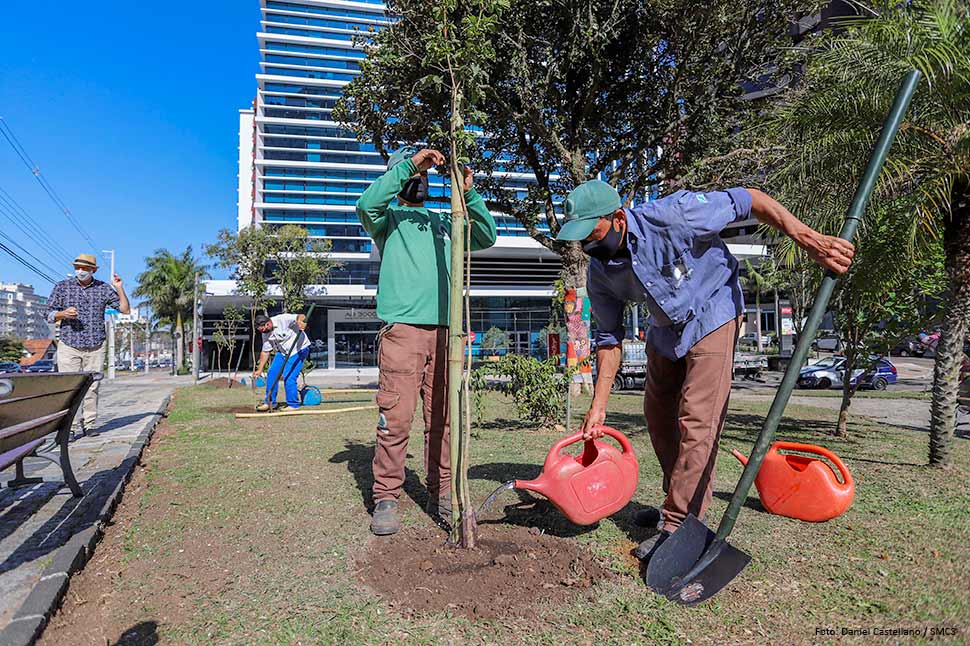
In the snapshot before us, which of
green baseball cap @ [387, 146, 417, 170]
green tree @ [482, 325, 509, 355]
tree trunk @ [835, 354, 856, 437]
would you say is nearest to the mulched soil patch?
green baseball cap @ [387, 146, 417, 170]

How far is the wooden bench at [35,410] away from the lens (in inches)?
117

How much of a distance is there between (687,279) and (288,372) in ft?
27.2

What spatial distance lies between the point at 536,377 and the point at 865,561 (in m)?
4.65

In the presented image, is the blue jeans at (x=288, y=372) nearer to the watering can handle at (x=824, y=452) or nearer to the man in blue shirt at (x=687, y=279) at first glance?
the man in blue shirt at (x=687, y=279)

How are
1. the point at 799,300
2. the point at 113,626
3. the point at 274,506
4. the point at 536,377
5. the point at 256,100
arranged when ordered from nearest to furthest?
the point at 113,626 < the point at 274,506 < the point at 536,377 < the point at 799,300 < the point at 256,100

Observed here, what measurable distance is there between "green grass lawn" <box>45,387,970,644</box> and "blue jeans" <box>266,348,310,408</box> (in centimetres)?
430

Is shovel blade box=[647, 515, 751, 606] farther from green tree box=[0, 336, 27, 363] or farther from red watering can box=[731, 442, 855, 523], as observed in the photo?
green tree box=[0, 336, 27, 363]

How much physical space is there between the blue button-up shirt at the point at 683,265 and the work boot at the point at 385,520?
173 centimetres

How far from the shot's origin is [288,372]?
382 inches

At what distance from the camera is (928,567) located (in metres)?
2.63

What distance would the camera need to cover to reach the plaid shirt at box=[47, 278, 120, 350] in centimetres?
658

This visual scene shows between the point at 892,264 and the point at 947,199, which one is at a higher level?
the point at 947,199

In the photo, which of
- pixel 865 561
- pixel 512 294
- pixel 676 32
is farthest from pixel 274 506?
pixel 512 294

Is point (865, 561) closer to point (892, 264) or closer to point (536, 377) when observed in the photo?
point (892, 264)
